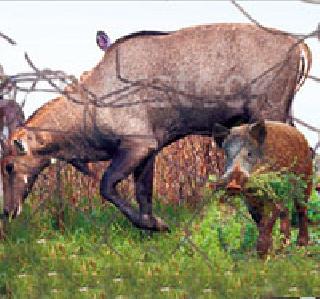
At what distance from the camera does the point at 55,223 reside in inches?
117

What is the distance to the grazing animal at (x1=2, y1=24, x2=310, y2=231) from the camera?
2.78m

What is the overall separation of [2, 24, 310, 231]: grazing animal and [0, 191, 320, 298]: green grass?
8 centimetres

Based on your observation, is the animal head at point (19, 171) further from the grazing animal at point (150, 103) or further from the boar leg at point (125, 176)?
the boar leg at point (125, 176)

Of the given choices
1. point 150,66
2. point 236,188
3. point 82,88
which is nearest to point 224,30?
point 150,66

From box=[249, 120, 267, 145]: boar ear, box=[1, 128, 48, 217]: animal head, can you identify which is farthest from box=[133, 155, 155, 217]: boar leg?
box=[249, 120, 267, 145]: boar ear

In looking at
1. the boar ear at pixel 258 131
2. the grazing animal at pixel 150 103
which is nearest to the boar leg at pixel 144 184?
the grazing animal at pixel 150 103

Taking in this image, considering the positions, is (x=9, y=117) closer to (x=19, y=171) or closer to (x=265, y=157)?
(x=19, y=171)

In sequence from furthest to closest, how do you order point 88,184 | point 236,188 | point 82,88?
point 88,184, point 82,88, point 236,188

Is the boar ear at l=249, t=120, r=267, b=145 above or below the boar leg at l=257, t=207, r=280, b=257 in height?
above

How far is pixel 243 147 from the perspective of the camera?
2543 millimetres

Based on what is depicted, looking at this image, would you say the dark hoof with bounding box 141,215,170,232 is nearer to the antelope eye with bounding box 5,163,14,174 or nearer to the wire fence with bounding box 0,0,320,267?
the wire fence with bounding box 0,0,320,267

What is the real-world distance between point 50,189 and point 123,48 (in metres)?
0.41

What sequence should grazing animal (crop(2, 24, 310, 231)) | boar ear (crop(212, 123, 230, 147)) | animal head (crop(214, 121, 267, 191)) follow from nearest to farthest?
animal head (crop(214, 121, 267, 191))
boar ear (crop(212, 123, 230, 147))
grazing animal (crop(2, 24, 310, 231))

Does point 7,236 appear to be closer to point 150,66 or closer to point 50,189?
point 50,189
